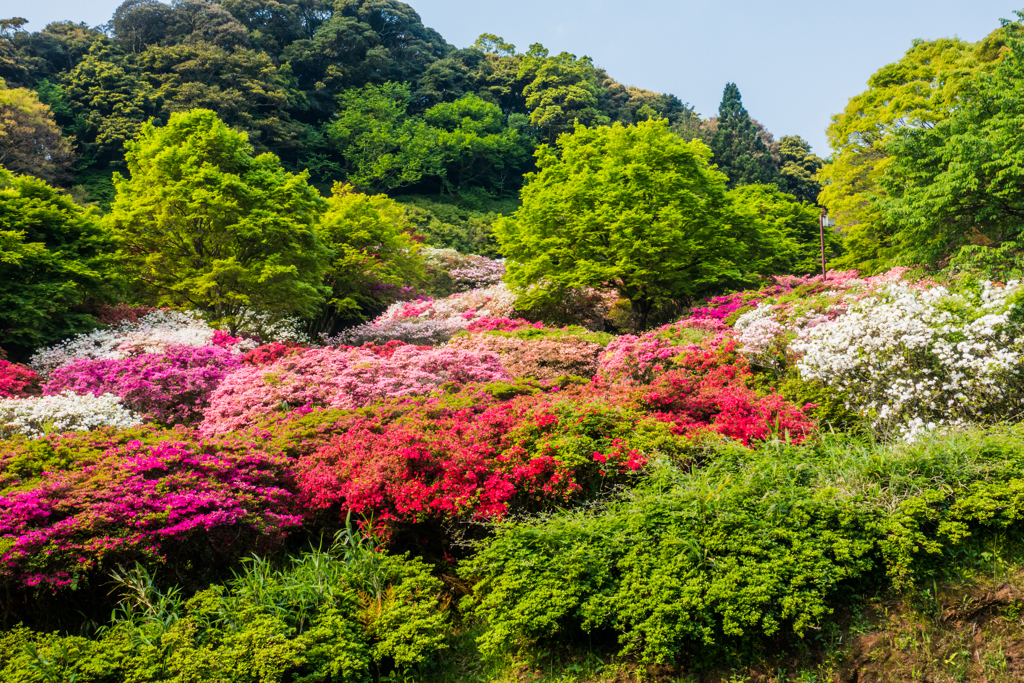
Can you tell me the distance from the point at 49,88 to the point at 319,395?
40786 millimetres

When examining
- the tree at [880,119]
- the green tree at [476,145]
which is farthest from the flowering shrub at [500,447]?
the green tree at [476,145]

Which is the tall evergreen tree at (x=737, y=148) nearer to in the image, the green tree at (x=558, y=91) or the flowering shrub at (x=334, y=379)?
the green tree at (x=558, y=91)

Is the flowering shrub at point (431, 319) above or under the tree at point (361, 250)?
under

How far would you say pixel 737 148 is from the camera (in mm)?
48031

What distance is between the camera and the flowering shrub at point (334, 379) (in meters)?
8.49

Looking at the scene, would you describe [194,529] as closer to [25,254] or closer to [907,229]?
[25,254]

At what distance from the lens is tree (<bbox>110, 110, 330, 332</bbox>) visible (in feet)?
47.0

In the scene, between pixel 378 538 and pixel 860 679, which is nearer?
pixel 860 679

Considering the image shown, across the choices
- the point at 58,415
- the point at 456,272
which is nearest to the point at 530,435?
the point at 58,415

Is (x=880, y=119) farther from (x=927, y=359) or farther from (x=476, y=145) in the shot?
(x=476, y=145)

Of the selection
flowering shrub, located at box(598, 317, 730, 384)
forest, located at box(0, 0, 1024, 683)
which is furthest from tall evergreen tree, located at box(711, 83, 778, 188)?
flowering shrub, located at box(598, 317, 730, 384)

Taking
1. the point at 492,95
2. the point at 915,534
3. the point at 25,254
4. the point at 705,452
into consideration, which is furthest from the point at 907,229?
the point at 492,95

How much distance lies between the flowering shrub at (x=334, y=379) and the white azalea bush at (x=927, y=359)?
492cm

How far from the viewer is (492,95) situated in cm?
5809
